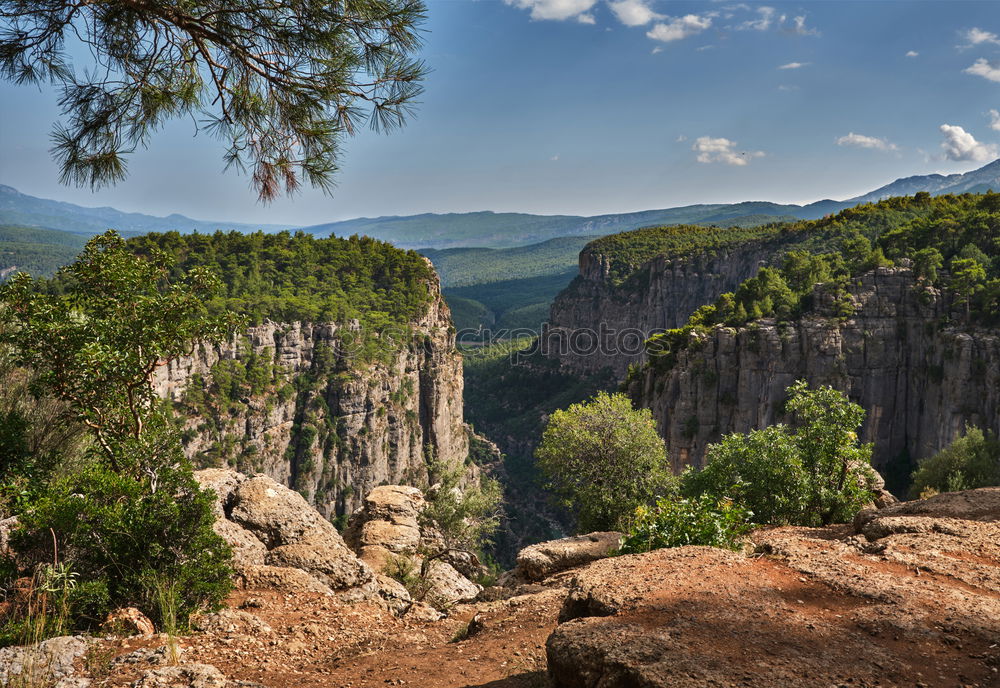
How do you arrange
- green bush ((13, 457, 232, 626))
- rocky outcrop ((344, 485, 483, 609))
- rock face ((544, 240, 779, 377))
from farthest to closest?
1. rock face ((544, 240, 779, 377))
2. rocky outcrop ((344, 485, 483, 609))
3. green bush ((13, 457, 232, 626))

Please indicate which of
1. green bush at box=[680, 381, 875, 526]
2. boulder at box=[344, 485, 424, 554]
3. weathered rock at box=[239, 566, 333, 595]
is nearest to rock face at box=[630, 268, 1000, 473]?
boulder at box=[344, 485, 424, 554]

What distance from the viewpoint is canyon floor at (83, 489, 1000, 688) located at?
168 inches

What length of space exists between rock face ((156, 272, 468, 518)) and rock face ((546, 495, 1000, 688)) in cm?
5213

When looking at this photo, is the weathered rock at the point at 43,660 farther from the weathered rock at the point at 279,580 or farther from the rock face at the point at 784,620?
the rock face at the point at 784,620

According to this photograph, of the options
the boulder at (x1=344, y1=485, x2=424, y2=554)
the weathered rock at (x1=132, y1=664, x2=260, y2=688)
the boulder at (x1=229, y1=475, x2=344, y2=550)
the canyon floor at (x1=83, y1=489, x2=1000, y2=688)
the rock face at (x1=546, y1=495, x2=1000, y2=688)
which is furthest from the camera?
the boulder at (x1=344, y1=485, x2=424, y2=554)

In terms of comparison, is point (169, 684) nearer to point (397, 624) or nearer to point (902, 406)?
point (397, 624)

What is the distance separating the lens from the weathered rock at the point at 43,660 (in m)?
4.94

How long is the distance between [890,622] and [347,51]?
8236mm

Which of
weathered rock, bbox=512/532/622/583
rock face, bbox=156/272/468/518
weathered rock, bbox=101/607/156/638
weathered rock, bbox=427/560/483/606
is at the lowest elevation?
rock face, bbox=156/272/468/518

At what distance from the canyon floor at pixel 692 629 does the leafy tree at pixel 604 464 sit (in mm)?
9683

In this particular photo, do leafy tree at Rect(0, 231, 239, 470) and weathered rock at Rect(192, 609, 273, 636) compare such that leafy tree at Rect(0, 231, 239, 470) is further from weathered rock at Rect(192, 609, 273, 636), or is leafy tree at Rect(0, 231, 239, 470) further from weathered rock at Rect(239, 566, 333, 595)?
weathered rock at Rect(239, 566, 333, 595)

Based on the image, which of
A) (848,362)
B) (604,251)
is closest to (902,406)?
(848,362)

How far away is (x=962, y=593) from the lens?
535 cm

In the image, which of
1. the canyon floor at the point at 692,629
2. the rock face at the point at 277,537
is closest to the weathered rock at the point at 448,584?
the rock face at the point at 277,537
